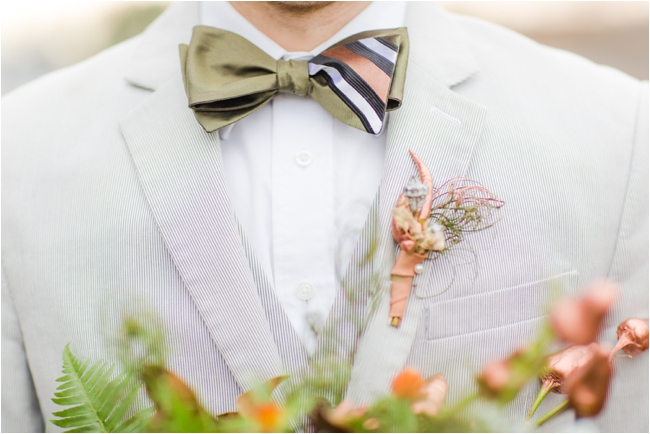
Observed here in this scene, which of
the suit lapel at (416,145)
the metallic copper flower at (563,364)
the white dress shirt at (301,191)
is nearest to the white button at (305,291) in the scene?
the white dress shirt at (301,191)

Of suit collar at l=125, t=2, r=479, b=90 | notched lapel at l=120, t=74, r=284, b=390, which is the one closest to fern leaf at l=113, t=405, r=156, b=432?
notched lapel at l=120, t=74, r=284, b=390

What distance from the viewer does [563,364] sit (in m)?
0.55

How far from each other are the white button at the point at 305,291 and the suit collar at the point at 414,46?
483 millimetres

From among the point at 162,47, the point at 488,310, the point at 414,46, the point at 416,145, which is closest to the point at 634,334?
the point at 488,310

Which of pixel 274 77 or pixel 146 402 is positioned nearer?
pixel 146 402

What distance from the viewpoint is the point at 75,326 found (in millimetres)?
1013

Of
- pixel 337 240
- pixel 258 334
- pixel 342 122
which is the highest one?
pixel 342 122

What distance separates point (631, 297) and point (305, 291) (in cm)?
64

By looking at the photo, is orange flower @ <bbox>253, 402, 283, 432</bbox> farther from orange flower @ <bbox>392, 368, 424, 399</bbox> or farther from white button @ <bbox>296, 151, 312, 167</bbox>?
white button @ <bbox>296, 151, 312, 167</bbox>

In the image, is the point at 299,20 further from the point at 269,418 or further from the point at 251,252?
the point at 269,418

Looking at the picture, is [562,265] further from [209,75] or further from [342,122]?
[209,75]

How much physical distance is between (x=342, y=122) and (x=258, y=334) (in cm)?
43

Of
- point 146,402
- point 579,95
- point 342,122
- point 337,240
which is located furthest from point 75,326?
point 579,95

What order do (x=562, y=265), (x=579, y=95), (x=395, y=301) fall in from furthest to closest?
(x=579, y=95) < (x=562, y=265) < (x=395, y=301)
